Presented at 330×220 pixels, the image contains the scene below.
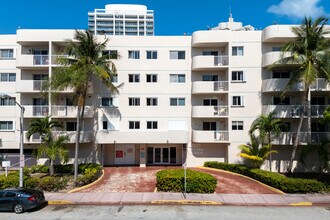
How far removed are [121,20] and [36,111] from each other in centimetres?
14363

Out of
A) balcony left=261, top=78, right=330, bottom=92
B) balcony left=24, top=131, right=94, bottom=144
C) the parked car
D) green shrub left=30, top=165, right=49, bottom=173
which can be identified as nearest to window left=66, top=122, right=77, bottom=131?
balcony left=24, top=131, right=94, bottom=144

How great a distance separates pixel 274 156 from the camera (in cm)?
2803

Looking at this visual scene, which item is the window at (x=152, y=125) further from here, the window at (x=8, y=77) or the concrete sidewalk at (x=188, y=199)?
the window at (x=8, y=77)

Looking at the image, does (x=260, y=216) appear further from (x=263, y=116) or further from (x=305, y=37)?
(x=305, y=37)

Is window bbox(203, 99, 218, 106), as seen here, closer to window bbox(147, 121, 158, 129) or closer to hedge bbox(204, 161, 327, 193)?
window bbox(147, 121, 158, 129)

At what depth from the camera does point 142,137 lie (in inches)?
1125

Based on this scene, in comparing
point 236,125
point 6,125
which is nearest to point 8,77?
point 6,125

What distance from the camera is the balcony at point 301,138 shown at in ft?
85.3

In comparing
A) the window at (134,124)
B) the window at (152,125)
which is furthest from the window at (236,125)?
the window at (134,124)

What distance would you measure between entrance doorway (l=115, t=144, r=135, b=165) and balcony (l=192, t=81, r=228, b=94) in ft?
33.8

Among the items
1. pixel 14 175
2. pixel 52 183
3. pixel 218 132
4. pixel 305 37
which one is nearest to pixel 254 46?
pixel 305 37

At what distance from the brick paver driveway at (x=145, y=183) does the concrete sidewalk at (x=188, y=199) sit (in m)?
1.04

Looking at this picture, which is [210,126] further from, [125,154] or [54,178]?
[54,178]

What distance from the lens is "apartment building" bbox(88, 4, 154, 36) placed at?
160 m
